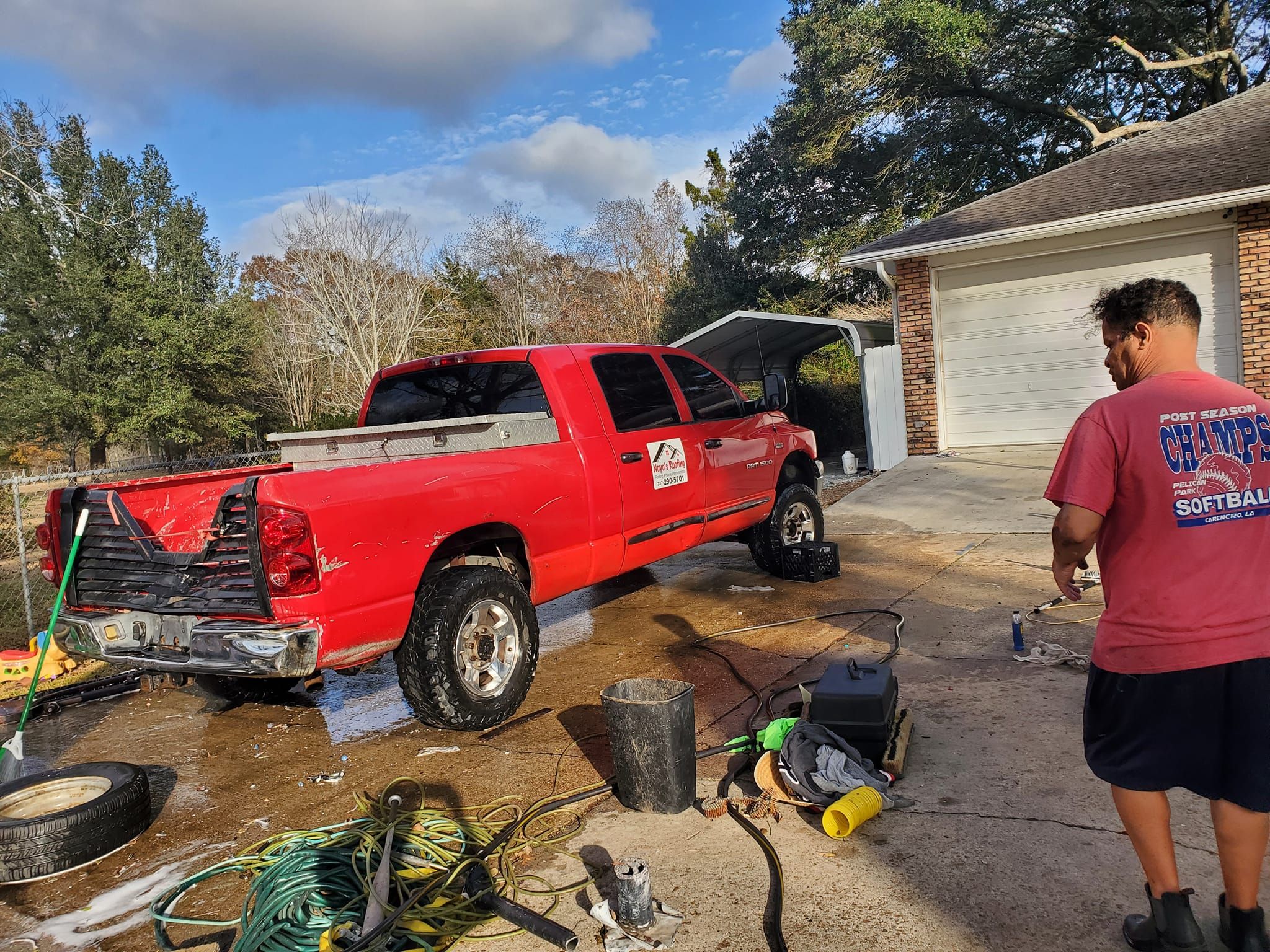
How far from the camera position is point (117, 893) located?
3227 mm

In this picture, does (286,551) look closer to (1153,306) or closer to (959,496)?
(1153,306)

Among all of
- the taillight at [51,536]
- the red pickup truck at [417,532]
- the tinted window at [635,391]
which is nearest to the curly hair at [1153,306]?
the red pickup truck at [417,532]

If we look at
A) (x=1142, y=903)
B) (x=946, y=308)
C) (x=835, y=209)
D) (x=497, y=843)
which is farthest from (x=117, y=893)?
(x=835, y=209)

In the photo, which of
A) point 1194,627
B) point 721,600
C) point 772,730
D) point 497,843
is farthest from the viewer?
point 721,600

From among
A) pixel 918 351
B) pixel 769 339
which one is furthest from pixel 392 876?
pixel 769 339

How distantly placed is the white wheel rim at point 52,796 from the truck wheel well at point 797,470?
5305 mm

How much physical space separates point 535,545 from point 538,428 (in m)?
0.68

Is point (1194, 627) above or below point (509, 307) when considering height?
below

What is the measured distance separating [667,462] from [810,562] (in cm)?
194

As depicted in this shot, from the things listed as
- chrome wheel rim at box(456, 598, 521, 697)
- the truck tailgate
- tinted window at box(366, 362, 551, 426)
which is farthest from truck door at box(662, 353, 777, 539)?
the truck tailgate

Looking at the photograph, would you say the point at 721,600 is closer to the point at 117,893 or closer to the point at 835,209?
the point at 117,893

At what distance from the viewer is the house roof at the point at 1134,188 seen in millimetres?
10578

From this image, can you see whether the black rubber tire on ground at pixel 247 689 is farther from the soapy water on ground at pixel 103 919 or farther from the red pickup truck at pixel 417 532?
the soapy water on ground at pixel 103 919

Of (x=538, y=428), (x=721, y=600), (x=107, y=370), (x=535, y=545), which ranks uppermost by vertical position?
(x=107, y=370)
